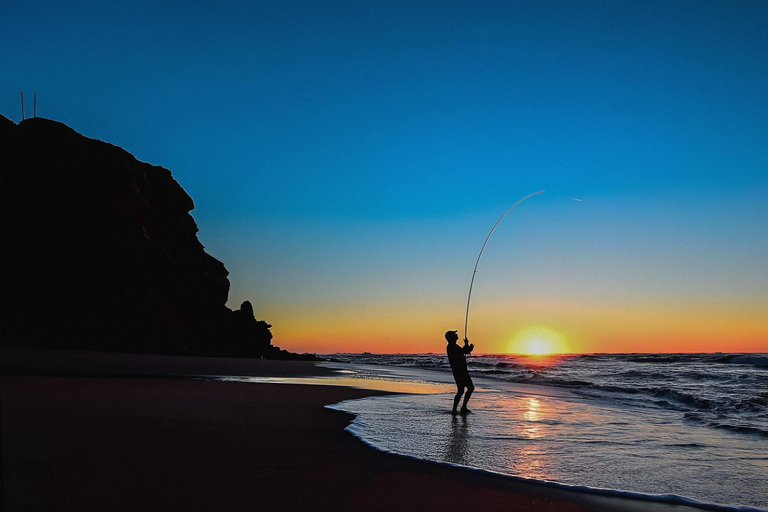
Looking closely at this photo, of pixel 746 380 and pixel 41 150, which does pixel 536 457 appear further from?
pixel 41 150

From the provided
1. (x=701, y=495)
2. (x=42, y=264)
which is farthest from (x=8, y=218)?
(x=701, y=495)

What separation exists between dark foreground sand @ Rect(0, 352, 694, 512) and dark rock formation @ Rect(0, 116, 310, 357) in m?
25.7

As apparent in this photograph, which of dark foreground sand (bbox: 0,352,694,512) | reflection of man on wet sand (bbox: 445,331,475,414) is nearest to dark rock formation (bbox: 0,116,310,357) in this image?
dark foreground sand (bbox: 0,352,694,512)

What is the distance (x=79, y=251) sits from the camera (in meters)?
30.3

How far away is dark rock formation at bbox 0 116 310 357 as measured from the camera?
2914cm

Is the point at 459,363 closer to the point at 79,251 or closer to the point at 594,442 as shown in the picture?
the point at 594,442

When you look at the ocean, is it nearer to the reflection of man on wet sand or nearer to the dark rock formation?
the reflection of man on wet sand

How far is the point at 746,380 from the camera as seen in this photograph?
22.5m

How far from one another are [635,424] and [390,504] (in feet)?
23.4

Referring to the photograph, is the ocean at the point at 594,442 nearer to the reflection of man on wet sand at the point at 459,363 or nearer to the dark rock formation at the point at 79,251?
the reflection of man on wet sand at the point at 459,363

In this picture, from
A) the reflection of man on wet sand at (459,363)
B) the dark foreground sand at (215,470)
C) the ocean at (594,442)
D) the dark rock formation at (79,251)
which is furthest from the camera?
the dark rock formation at (79,251)

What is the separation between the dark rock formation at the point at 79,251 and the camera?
29.1 m

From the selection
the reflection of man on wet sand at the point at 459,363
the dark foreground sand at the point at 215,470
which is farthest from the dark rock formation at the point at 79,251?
the reflection of man on wet sand at the point at 459,363

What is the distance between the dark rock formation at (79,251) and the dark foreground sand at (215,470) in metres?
25.7
